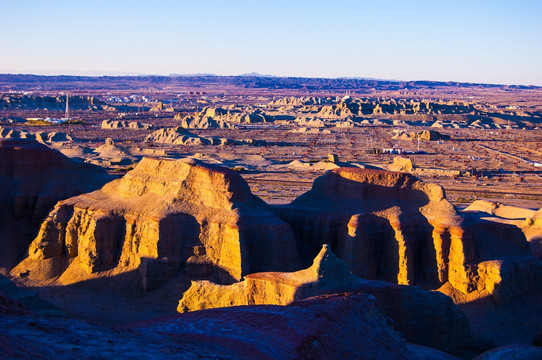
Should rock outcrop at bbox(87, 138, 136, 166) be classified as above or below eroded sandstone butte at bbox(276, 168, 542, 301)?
below

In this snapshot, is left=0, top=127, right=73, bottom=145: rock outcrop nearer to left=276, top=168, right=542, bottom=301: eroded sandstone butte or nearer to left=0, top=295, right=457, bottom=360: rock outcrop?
left=276, top=168, right=542, bottom=301: eroded sandstone butte

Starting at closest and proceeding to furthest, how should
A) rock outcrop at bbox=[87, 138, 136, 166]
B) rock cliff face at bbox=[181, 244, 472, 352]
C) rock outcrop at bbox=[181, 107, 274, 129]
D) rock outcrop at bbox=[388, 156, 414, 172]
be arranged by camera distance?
1. rock cliff face at bbox=[181, 244, 472, 352]
2. rock outcrop at bbox=[388, 156, 414, 172]
3. rock outcrop at bbox=[87, 138, 136, 166]
4. rock outcrop at bbox=[181, 107, 274, 129]

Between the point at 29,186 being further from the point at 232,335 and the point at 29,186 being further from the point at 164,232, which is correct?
the point at 232,335

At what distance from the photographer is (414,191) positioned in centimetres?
3147

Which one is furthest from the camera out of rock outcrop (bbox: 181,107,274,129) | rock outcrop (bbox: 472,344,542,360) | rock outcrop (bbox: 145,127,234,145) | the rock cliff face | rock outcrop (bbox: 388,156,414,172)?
rock outcrop (bbox: 181,107,274,129)

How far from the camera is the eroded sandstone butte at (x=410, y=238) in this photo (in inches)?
1129

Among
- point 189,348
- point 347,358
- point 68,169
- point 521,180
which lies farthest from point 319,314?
point 521,180

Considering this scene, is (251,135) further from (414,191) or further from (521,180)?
(414,191)

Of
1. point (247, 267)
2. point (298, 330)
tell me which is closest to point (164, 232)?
point (247, 267)

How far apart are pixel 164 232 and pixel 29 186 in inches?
451

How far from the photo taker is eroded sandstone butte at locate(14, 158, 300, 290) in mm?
28219

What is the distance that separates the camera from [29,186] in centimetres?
3500

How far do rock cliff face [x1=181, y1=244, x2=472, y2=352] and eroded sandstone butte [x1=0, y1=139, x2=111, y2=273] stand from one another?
1483 centimetres

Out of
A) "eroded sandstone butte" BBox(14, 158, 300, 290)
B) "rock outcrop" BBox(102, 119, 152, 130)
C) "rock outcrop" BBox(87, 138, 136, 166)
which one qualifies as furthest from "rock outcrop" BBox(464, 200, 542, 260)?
"rock outcrop" BBox(102, 119, 152, 130)
